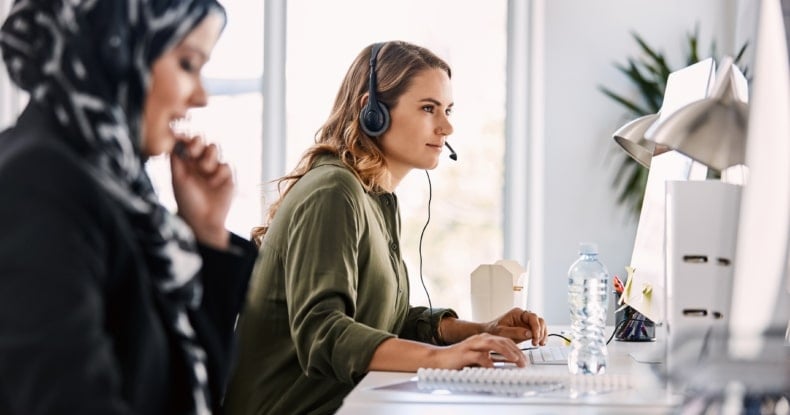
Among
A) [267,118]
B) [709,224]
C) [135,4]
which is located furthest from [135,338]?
[267,118]

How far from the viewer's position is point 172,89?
37.6 inches

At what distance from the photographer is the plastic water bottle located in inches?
68.9

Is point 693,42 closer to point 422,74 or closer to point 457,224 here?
point 457,224

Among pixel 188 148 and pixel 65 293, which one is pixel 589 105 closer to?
pixel 188 148

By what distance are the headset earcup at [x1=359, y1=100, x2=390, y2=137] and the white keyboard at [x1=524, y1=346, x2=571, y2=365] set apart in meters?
0.56

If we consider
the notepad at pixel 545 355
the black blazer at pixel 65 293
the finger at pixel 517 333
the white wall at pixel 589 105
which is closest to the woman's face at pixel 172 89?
the black blazer at pixel 65 293

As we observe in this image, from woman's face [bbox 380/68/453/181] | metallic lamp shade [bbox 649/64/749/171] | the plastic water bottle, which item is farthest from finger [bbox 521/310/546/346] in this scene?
metallic lamp shade [bbox 649/64/749/171]

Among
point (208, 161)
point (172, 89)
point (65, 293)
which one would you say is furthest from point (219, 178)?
point (65, 293)

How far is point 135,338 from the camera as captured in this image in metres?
0.90

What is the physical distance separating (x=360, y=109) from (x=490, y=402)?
882 mm

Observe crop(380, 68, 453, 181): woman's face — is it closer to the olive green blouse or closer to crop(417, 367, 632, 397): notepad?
the olive green blouse

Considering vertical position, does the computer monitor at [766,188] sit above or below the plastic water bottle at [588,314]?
above

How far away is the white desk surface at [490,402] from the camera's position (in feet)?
4.25

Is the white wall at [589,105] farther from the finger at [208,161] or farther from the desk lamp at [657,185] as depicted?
the finger at [208,161]
